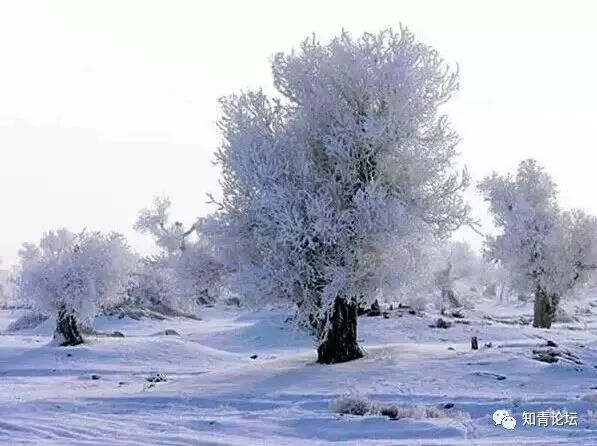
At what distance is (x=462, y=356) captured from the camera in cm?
1912

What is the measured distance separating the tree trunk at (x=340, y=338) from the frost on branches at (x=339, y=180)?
3 centimetres

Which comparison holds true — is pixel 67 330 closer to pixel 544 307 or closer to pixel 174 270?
pixel 174 270

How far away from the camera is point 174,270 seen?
78.0 ft

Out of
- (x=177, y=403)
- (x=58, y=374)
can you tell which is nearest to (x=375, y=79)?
(x=177, y=403)

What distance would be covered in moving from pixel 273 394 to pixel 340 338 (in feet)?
16.7

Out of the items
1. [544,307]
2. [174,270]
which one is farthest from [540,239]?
[174,270]

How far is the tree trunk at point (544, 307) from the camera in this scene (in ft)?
131

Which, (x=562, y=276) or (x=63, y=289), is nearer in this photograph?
(x=63, y=289)

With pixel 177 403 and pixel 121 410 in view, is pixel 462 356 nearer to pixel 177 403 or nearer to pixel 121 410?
pixel 177 403

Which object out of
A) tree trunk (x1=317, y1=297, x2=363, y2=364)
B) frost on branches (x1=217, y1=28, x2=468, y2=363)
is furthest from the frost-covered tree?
tree trunk (x1=317, y1=297, x2=363, y2=364)

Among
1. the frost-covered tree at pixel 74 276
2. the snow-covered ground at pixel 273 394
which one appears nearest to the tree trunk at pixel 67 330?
the frost-covered tree at pixel 74 276

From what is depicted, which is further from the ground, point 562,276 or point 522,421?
point 562,276

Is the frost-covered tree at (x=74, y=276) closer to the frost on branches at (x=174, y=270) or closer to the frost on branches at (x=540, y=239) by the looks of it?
the frost on branches at (x=174, y=270)

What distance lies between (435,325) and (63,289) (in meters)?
16.1
